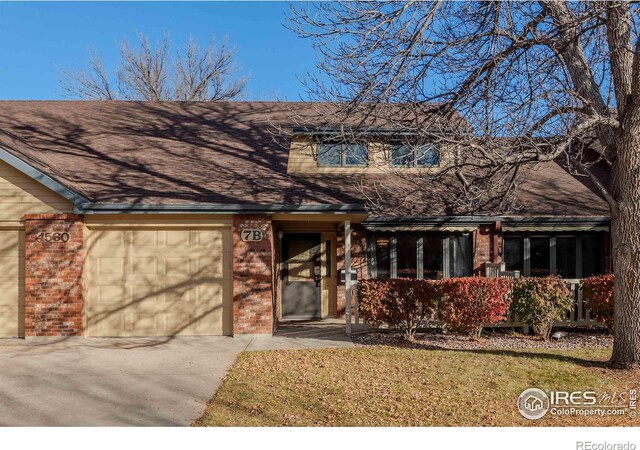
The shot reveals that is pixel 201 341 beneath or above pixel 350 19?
beneath

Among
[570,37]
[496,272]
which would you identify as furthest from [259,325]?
[570,37]

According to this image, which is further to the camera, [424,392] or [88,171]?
[88,171]

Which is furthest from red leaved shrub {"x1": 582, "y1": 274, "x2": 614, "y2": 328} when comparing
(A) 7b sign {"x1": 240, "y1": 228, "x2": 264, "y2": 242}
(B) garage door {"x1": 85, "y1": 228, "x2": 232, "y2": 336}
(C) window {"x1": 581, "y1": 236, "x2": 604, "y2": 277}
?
(B) garage door {"x1": 85, "y1": 228, "x2": 232, "y2": 336}

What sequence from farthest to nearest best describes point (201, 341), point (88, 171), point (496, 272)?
point (496, 272)
point (88, 171)
point (201, 341)

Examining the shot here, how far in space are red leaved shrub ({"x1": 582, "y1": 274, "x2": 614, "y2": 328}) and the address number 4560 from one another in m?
10.5

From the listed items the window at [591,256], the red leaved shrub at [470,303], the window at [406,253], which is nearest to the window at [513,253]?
the window at [591,256]

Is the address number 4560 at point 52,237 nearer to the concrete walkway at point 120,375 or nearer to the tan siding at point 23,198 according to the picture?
the tan siding at point 23,198

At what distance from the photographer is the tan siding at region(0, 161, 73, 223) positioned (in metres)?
10.7

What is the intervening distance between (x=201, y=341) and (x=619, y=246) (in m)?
7.63

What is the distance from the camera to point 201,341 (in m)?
10.6

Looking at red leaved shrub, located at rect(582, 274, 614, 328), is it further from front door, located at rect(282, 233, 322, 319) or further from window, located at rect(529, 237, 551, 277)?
front door, located at rect(282, 233, 322, 319)

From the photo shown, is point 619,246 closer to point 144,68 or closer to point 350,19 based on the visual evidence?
point 350,19

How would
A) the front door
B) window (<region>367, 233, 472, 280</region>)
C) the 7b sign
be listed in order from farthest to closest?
the front door, window (<region>367, 233, 472, 280</region>), the 7b sign

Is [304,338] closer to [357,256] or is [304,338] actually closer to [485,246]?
[357,256]
